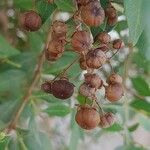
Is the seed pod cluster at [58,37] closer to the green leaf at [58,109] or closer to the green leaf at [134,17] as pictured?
the green leaf at [134,17]

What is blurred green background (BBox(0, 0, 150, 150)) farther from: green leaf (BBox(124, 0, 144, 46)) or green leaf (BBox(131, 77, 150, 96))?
green leaf (BBox(124, 0, 144, 46))

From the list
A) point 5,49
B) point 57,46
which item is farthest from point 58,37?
point 5,49

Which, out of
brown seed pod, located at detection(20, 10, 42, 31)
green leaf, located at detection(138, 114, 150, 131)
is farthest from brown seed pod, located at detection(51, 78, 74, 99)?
green leaf, located at detection(138, 114, 150, 131)

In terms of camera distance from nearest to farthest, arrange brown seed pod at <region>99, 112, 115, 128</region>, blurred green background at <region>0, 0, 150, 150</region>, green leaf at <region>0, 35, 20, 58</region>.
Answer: brown seed pod at <region>99, 112, 115, 128</region>, blurred green background at <region>0, 0, 150, 150</region>, green leaf at <region>0, 35, 20, 58</region>

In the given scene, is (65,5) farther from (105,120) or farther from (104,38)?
(105,120)

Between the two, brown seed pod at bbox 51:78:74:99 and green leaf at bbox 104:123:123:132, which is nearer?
brown seed pod at bbox 51:78:74:99

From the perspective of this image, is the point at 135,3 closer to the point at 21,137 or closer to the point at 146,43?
the point at 146,43

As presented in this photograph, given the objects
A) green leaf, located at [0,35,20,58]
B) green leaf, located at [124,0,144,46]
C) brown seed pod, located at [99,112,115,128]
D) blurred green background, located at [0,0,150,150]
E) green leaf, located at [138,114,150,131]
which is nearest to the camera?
green leaf, located at [124,0,144,46]

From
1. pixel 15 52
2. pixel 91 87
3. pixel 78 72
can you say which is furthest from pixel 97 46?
pixel 15 52
